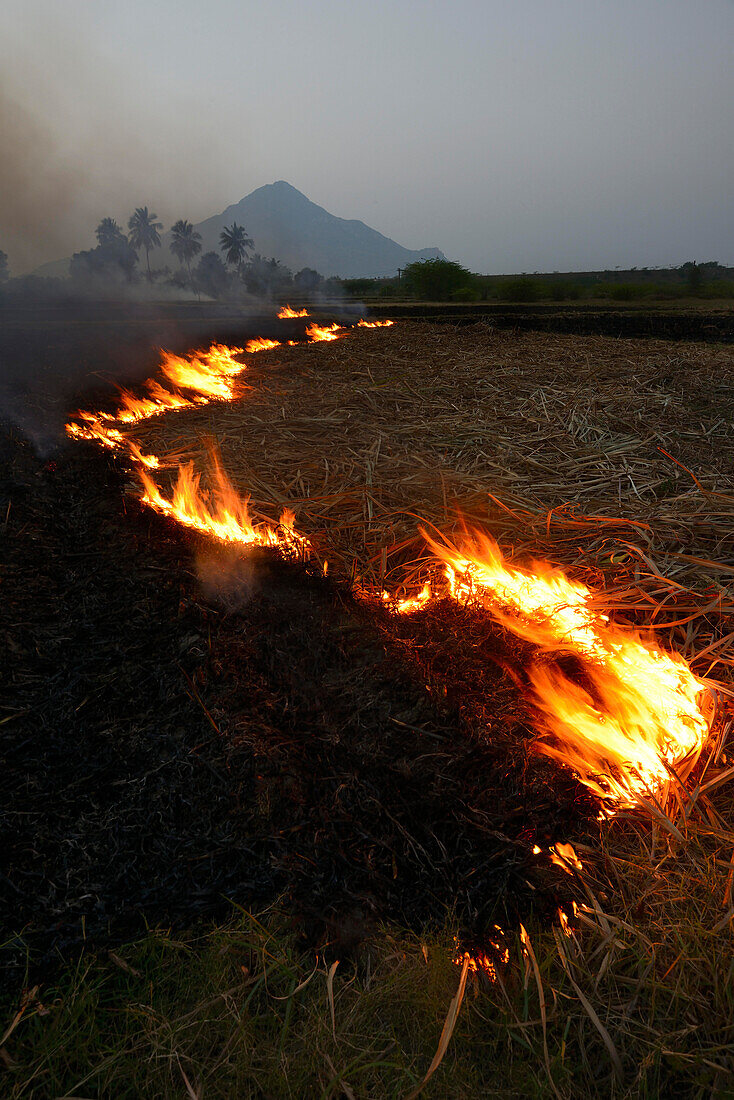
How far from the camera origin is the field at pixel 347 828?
888mm

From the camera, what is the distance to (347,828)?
1274 millimetres

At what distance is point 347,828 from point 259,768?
0.31m

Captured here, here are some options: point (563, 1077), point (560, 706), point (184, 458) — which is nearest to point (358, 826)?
point (563, 1077)

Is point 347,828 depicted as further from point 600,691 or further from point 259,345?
point 259,345

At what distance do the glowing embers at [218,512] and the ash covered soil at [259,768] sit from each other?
0.42m

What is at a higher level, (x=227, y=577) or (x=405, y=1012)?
(x=227, y=577)

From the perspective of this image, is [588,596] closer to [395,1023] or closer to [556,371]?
[395,1023]

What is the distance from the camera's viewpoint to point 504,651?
180 centimetres

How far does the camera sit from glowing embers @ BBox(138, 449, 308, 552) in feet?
8.77

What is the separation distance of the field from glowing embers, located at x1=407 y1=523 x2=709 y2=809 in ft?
0.18

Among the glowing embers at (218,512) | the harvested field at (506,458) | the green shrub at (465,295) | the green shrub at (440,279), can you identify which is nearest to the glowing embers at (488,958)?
the harvested field at (506,458)

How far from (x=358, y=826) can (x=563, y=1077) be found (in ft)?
1.91

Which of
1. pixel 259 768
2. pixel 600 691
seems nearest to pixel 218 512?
pixel 259 768

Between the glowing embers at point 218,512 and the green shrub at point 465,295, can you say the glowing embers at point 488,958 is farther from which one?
the green shrub at point 465,295
